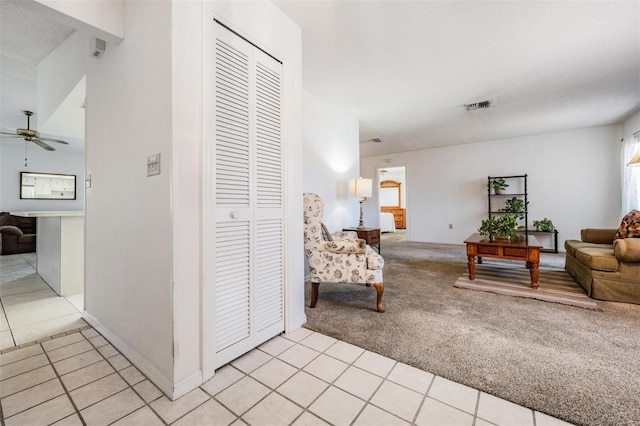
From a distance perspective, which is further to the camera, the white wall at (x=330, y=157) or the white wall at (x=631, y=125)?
the white wall at (x=631, y=125)

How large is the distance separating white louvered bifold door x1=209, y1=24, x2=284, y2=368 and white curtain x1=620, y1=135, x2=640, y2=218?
5559 mm

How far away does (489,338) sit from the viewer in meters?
1.88

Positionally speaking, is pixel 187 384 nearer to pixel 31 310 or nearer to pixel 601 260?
pixel 31 310

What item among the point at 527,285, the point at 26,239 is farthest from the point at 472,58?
the point at 26,239

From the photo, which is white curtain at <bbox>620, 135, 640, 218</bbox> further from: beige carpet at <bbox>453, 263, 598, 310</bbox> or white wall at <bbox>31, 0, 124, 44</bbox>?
white wall at <bbox>31, 0, 124, 44</bbox>

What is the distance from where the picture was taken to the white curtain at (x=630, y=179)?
13.3 ft

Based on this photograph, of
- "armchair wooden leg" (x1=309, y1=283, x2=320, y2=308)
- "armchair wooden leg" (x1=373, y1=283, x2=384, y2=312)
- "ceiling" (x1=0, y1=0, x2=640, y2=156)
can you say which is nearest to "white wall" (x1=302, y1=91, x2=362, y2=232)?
"ceiling" (x1=0, y1=0, x2=640, y2=156)

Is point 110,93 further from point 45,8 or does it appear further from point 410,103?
point 410,103

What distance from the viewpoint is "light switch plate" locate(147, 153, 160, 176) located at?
1423 mm

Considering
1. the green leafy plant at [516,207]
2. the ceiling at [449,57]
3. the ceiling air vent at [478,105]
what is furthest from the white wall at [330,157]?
the green leafy plant at [516,207]

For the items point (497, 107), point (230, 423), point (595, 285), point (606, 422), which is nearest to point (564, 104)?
point (497, 107)

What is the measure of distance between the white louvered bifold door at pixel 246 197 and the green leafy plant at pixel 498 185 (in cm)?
560

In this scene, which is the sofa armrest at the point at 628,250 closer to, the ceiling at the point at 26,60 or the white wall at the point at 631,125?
the white wall at the point at 631,125

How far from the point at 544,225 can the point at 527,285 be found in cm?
318
